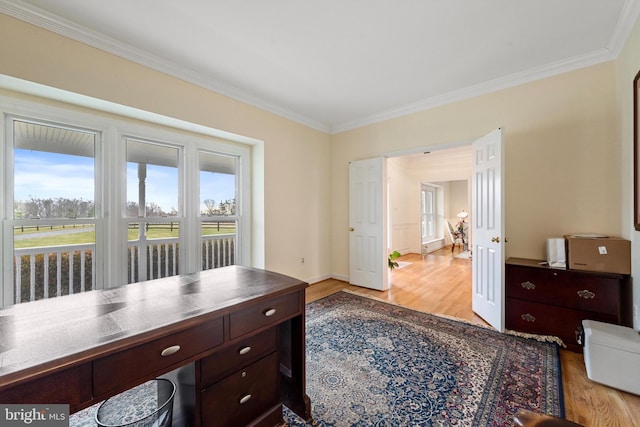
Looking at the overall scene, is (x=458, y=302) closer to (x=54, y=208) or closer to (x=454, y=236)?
(x=54, y=208)

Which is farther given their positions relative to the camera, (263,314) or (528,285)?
(528,285)

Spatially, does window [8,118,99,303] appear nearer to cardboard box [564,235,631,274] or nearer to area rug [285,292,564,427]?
area rug [285,292,564,427]

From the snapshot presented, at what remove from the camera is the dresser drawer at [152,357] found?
890 mm

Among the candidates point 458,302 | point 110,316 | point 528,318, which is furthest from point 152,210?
point 528,318

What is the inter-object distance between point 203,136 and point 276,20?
1756 mm

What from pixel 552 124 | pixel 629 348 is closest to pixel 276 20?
pixel 552 124

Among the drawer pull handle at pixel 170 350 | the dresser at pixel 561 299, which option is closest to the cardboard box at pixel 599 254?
the dresser at pixel 561 299

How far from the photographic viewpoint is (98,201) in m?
2.53

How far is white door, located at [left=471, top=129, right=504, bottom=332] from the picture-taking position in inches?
102

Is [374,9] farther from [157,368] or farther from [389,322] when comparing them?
[389,322]

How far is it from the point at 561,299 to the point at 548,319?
0.23 metres

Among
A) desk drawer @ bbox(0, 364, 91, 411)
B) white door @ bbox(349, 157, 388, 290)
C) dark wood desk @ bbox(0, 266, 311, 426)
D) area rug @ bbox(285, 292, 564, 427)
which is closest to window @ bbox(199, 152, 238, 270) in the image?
area rug @ bbox(285, 292, 564, 427)

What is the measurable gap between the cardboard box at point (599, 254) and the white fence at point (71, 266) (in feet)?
13.4

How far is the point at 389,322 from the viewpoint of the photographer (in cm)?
283
